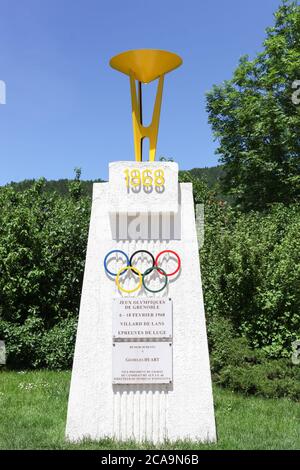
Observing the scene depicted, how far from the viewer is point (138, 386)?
535cm

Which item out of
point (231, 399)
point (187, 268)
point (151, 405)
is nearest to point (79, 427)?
point (151, 405)

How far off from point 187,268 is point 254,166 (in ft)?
46.9

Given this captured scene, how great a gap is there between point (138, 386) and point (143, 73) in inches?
135

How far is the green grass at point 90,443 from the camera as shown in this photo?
525cm

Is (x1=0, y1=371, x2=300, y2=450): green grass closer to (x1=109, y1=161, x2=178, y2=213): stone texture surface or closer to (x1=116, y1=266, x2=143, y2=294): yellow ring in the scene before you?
(x1=116, y1=266, x2=143, y2=294): yellow ring

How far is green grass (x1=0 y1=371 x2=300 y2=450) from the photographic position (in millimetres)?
5246

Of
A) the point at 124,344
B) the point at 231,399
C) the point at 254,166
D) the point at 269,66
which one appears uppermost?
the point at 269,66

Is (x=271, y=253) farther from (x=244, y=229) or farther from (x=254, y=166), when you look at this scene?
(x=254, y=166)

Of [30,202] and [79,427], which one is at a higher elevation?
[30,202]

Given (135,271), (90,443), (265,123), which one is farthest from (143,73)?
(265,123)

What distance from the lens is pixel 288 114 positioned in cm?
1853

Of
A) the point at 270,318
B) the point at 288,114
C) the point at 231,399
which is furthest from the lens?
the point at 288,114

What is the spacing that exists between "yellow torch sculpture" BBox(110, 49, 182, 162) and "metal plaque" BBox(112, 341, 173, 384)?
6.66ft

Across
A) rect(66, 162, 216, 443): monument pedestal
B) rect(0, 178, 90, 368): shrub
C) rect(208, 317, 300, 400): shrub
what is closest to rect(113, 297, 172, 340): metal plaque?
rect(66, 162, 216, 443): monument pedestal
